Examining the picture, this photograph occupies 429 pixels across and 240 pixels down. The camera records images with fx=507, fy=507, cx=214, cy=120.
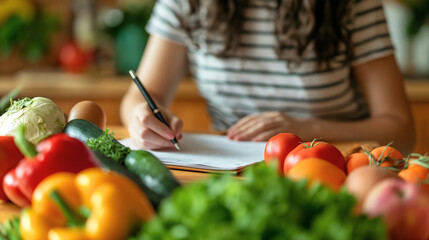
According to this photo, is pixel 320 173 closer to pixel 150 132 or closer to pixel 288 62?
pixel 150 132

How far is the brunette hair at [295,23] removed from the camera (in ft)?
4.47

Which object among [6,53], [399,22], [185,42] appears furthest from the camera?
[6,53]

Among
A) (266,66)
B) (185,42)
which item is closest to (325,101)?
(266,66)

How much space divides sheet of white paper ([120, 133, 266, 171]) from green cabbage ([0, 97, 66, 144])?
21cm

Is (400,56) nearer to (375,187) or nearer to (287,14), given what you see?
(287,14)

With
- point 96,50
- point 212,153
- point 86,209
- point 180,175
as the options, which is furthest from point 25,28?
point 86,209

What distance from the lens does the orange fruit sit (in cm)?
57

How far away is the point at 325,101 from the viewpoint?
145 cm

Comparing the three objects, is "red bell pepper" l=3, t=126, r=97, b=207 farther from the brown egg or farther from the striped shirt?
the striped shirt

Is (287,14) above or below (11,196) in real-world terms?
above

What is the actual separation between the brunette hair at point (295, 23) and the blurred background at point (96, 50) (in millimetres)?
974

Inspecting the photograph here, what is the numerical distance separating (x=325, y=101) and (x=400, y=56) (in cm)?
132

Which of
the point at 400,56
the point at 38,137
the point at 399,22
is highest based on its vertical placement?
the point at 38,137

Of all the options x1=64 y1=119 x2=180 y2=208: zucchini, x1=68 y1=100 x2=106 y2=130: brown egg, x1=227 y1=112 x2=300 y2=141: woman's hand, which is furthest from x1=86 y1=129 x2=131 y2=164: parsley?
x1=227 y1=112 x2=300 y2=141: woman's hand
